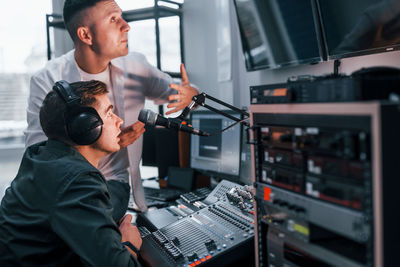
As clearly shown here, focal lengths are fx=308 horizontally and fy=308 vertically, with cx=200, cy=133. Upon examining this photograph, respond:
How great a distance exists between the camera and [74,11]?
157cm

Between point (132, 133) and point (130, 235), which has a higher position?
point (132, 133)

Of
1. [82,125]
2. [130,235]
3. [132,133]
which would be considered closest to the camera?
[82,125]

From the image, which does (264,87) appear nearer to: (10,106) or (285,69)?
(285,69)

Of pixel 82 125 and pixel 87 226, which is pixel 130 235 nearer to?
pixel 87 226

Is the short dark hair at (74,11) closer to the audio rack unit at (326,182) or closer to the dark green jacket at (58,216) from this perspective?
the dark green jacket at (58,216)

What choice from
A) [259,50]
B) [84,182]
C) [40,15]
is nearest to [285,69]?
[259,50]

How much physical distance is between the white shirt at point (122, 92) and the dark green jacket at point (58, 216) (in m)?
0.67

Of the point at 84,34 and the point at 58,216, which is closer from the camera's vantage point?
the point at 58,216

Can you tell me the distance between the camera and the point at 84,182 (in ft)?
2.73

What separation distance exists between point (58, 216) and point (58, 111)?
357mm

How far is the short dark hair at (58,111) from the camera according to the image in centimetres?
99

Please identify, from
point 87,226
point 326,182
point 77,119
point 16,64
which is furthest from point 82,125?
point 16,64

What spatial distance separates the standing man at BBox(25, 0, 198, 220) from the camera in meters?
1.53

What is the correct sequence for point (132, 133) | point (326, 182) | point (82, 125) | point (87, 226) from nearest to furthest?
point (326, 182), point (87, 226), point (82, 125), point (132, 133)
